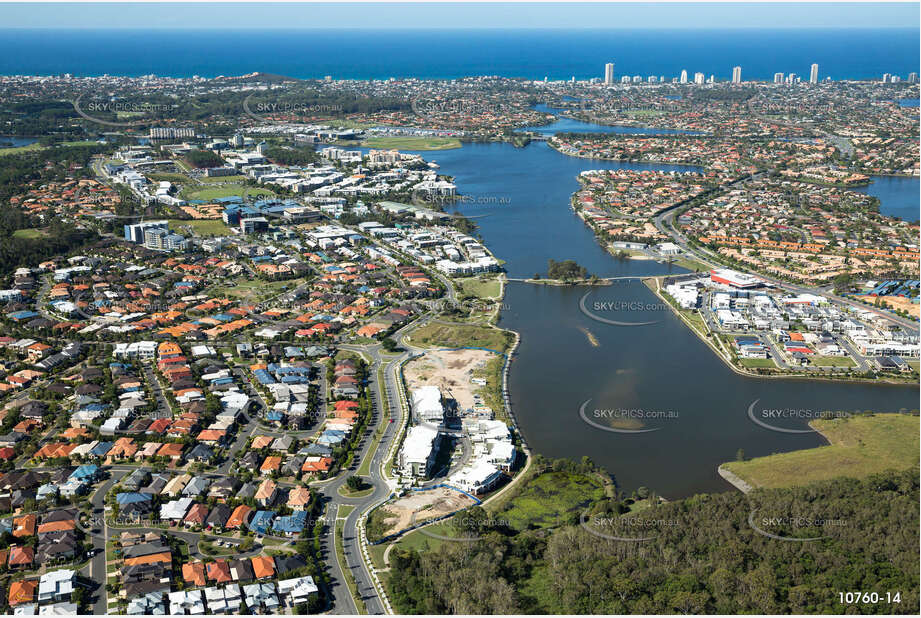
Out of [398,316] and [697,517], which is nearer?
[697,517]

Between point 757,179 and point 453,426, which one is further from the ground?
point 757,179

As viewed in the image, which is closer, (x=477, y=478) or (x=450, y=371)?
(x=477, y=478)

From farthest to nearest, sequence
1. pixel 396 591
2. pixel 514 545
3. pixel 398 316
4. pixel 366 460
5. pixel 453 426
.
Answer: pixel 398 316 → pixel 453 426 → pixel 366 460 → pixel 514 545 → pixel 396 591

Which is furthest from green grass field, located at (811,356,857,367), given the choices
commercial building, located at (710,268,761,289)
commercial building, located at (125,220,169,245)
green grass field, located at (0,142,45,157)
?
green grass field, located at (0,142,45,157)

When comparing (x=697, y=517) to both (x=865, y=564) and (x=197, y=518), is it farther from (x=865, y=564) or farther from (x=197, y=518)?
(x=197, y=518)

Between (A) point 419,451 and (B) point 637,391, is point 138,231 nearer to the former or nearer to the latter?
(A) point 419,451

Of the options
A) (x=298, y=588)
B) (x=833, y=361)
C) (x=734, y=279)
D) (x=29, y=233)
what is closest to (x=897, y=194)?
(x=734, y=279)

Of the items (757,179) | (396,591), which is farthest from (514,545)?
(757,179)

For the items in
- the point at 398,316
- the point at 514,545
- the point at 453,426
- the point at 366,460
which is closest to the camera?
the point at 514,545
